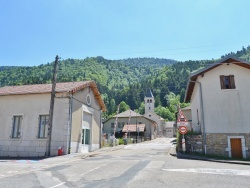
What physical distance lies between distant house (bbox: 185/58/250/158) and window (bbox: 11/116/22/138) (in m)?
16.1

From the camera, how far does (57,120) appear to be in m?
19.4

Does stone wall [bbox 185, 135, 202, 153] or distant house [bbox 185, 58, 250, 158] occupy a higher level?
distant house [bbox 185, 58, 250, 158]

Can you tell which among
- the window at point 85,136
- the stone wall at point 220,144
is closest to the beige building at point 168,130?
the window at point 85,136

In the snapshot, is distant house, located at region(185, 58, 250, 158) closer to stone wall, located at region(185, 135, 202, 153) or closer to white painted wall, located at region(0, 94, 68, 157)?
stone wall, located at region(185, 135, 202, 153)

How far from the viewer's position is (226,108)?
1869 centimetres

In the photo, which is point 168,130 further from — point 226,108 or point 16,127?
point 16,127

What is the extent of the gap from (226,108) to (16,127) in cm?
1833

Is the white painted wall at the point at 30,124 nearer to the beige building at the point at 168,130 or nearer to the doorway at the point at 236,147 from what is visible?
the doorway at the point at 236,147

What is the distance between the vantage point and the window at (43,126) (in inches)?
768

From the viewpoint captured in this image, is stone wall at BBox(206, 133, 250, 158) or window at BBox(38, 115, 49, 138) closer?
stone wall at BBox(206, 133, 250, 158)

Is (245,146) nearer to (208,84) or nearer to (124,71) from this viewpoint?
(208,84)

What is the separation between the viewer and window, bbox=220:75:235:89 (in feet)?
62.5

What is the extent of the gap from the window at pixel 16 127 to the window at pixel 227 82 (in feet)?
59.4

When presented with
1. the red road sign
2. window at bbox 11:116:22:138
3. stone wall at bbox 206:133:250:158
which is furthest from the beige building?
window at bbox 11:116:22:138
